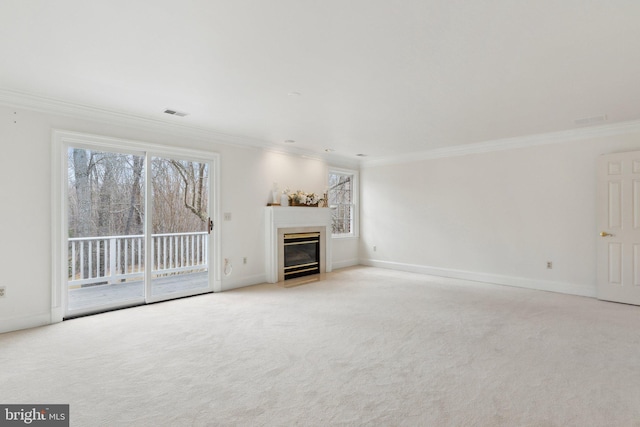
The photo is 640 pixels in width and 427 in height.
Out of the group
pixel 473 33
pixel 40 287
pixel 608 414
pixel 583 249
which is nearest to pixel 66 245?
pixel 40 287

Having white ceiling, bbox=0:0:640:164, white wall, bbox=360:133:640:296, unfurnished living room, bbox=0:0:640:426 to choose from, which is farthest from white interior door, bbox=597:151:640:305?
white ceiling, bbox=0:0:640:164

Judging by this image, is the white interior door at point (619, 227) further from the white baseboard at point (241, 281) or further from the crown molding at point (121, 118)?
the white baseboard at point (241, 281)

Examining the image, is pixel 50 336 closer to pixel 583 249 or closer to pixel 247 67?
pixel 247 67

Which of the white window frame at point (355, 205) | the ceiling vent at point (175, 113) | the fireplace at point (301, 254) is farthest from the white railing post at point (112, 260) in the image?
the white window frame at point (355, 205)

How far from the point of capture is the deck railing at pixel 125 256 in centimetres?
484

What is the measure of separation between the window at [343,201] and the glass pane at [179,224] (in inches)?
118

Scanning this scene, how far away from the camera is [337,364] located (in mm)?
2719

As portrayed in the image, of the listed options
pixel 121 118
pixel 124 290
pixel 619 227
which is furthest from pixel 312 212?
pixel 619 227

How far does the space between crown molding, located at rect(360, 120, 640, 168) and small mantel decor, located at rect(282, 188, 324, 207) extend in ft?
6.25

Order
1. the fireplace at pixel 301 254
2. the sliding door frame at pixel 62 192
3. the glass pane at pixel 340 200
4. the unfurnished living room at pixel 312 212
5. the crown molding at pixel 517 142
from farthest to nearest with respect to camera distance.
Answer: the glass pane at pixel 340 200
the fireplace at pixel 301 254
the crown molding at pixel 517 142
the sliding door frame at pixel 62 192
the unfurnished living room at pixel 312 212

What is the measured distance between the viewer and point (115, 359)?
282 centimetres

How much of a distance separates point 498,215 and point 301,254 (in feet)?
12.1

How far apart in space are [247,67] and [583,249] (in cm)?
542

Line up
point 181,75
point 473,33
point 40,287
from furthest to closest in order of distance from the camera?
point 40,287
point 181,75
point 473,33
